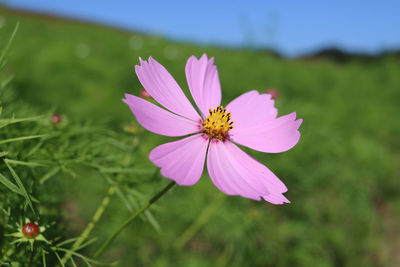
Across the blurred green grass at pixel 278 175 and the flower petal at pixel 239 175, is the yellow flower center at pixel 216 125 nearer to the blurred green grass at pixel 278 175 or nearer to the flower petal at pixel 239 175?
the flower petal at pixel 239 175

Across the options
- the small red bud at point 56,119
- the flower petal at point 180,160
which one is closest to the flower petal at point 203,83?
the flower petal at point 180,160

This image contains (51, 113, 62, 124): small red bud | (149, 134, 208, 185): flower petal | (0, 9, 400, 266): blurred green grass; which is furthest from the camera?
(0, 9, 400, 266): blurred green grass

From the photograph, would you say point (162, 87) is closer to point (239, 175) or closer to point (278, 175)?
point (239, 175)

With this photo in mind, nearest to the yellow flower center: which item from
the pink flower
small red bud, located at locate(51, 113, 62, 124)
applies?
the pink flower

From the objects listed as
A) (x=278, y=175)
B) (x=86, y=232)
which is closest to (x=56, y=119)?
(x=86, y=232)

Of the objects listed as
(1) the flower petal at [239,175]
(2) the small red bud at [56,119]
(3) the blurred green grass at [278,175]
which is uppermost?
(2) the small red bud at [56,119]

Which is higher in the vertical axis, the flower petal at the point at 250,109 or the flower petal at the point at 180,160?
the flower petal at the point at 180,160

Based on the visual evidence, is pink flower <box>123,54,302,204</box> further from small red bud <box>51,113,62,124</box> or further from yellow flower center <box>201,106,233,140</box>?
small red bud <box>51,113,62,124</box>

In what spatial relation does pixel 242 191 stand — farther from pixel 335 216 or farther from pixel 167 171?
pixel 335 216
